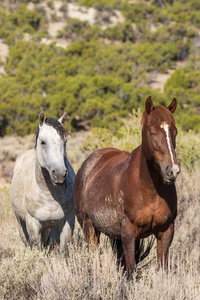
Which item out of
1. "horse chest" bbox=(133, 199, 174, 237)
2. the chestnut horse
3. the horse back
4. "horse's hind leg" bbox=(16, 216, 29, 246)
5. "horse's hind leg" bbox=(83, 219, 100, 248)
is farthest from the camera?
"horse's hind leg" bbox=(16, 216, 29, 246)

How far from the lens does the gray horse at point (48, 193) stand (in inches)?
193

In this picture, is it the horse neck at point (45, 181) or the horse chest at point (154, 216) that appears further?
the horse neck at point (45, 181)

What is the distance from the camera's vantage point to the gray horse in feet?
16.0

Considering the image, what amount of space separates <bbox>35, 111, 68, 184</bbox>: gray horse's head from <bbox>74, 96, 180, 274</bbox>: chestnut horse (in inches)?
18.1

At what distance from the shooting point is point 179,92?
2884 centimetres

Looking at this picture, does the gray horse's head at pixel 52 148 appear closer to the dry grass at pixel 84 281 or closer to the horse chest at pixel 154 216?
the dry grass at pixel 84 281

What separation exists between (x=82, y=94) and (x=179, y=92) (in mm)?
6718

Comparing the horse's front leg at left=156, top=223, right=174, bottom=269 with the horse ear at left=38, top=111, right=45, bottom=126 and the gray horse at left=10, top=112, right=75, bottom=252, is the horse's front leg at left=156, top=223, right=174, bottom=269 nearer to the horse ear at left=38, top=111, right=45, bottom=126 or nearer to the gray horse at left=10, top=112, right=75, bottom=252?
the gray horse at left=10, top=112, right=75, bottom=252

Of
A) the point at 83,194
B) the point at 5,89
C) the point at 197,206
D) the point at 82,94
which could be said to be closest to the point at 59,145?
the point at 83,194

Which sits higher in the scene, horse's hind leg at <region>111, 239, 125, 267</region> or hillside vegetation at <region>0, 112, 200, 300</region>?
hillside vegetation at <region>0, 112, 200, 300</region>

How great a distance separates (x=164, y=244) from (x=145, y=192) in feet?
1.78

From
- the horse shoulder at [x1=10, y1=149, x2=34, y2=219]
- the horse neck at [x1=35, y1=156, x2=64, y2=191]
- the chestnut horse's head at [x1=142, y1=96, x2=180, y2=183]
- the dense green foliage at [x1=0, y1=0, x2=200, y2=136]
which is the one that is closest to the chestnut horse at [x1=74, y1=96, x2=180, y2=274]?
the chestnut horse's head at [x1=142, y1=96, x2=180, y2=183]

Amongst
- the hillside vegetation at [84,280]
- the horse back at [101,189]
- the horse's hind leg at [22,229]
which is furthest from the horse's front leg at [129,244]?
the horse's hind leg at [22,229]

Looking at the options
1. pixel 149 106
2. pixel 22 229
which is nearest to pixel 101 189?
pixel 149 106
